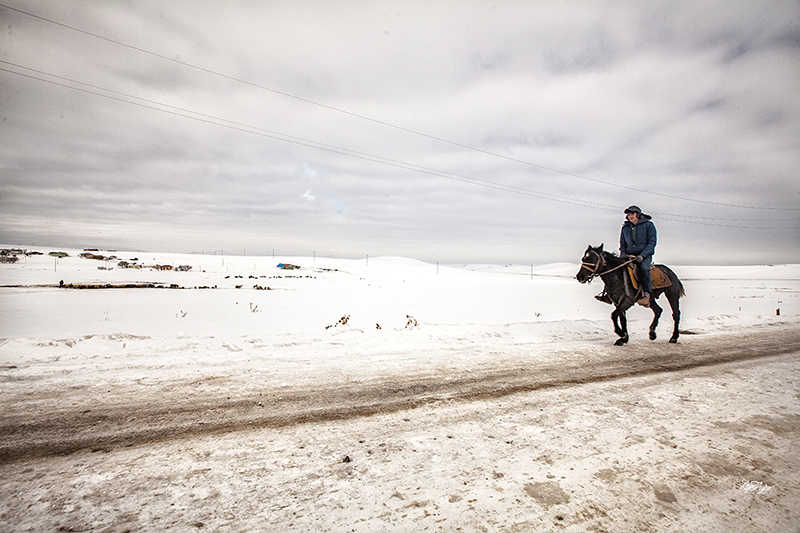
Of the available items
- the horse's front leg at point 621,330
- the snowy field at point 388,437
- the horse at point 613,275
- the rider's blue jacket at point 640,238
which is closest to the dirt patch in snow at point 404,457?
the snowy field at point 388,437

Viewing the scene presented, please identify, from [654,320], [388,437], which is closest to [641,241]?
[654,320]

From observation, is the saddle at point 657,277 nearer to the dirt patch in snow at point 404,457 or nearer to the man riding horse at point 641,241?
the man riding horse at point 641,241

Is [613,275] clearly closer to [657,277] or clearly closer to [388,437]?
[657,277]

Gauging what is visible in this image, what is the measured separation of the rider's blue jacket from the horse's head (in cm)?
93

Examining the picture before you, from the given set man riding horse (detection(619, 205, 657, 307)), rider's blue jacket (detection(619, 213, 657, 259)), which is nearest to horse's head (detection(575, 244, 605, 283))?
man riding horse (detection(619, 205, 657, 307))

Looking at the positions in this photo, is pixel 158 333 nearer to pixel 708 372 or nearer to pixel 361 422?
pixel 361 422

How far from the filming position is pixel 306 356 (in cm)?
554

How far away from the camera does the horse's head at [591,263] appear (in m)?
7.86

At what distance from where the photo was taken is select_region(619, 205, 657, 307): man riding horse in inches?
312

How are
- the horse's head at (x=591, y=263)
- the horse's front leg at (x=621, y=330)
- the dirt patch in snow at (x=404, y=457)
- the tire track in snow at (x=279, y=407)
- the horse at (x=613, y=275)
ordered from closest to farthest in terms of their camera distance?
the dirt patch in snow at (x=404, y=457) < the tire track in snow at (x=279, y=407) < the horse's front leg at (x=621, y=330) < the horse at (x=613, y=275) < the horse's head at (x=591, y=263)

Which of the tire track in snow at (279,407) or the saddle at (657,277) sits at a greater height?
the saddle at (657,277)

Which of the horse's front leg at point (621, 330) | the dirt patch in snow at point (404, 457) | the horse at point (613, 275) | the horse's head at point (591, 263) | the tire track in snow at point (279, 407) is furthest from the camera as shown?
the horse's head at point (591, 263)

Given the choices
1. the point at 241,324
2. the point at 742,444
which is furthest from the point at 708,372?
the point at 241,324

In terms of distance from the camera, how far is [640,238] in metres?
8.10
